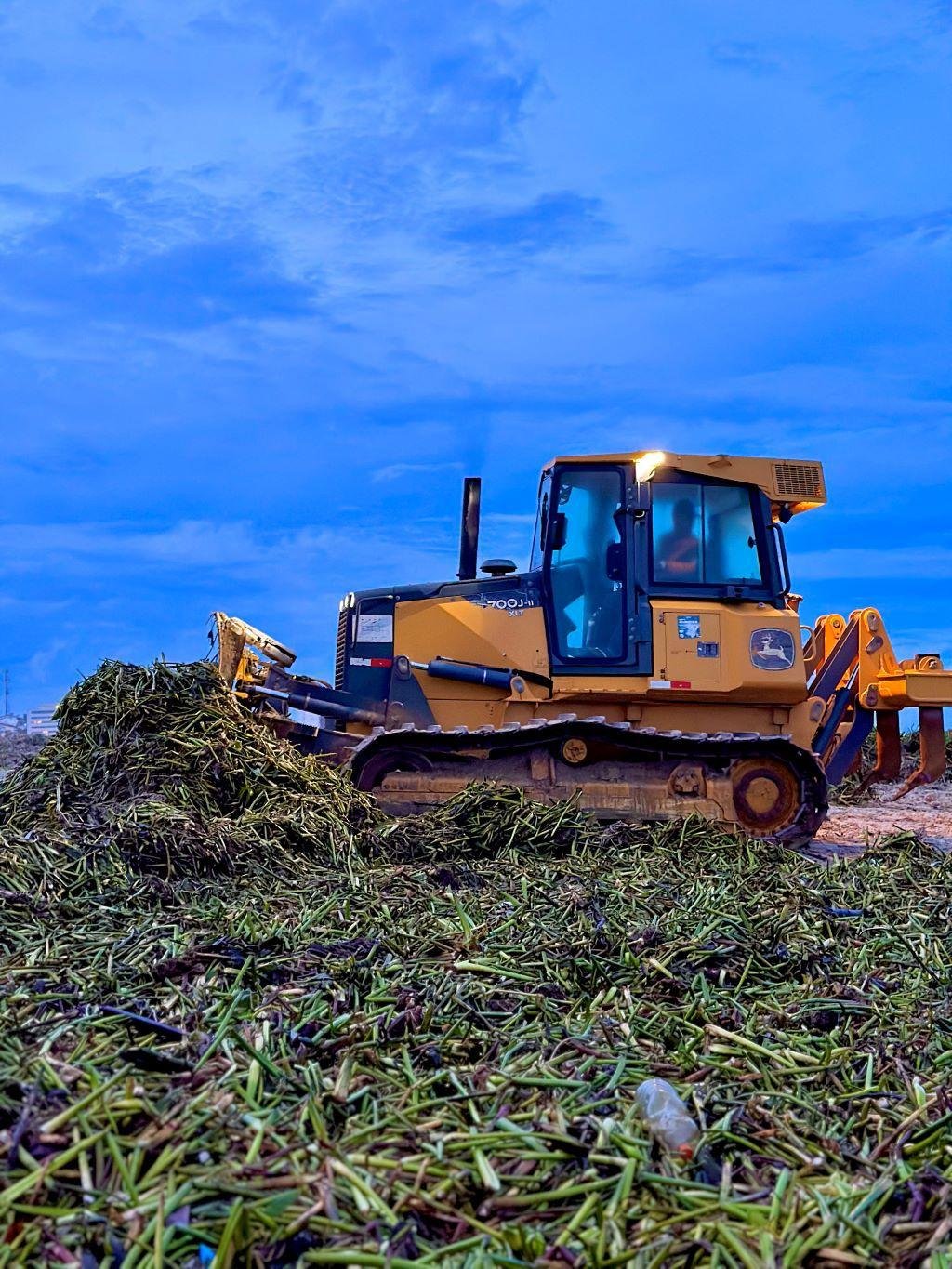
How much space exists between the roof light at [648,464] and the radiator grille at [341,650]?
3.24 m

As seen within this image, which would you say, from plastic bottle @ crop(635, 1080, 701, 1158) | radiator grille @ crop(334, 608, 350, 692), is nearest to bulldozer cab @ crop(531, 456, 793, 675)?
radiator grille @ crop(334, 608, 350, 692)

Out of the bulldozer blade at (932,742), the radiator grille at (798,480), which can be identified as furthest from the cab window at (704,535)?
the bulldozer blade at (932,742)

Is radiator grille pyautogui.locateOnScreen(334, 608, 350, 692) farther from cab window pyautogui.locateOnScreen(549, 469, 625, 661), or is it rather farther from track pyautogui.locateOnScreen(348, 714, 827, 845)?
cab window pyautogui.locateOnScreen(549, 469, 625, 661)

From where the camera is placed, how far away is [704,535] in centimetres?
1166

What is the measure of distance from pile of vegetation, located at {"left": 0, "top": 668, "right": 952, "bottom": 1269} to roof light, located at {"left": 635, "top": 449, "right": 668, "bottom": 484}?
445 cm

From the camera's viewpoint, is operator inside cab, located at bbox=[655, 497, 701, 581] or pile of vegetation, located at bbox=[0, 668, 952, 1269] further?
operator inside cab, located at bbox=[655, 497, 701, 581]

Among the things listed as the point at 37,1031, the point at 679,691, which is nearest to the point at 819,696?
the point at 679,691

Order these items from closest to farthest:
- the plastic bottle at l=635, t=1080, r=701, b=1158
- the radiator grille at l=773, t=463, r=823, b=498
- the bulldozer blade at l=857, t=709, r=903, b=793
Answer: the plastic bottle at l=635, t=1080, r=701, b=1158 → the radiator grille at l=773, t=463, r=823, b=498 → the bulldozer blade at l=857, t=709, r=903, b=793

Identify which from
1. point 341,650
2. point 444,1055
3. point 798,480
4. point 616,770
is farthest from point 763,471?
point 444,1055

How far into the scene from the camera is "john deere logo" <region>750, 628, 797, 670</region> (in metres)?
11.4

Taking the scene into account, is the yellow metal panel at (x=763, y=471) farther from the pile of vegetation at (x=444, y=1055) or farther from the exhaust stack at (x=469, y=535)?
the pile of vegetation at (x=444, y=1055)

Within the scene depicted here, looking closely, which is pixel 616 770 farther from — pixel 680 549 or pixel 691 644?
pixel 680 549

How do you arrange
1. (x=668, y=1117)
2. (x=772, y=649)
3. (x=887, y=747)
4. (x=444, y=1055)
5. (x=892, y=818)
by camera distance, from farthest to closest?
1. (x=892, y=818)
2. (x=887, y=747)
3. (x=772, y=649)
4. (x=444, y=1055)
5. (x=668, y=1117)

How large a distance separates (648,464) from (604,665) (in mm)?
2028
